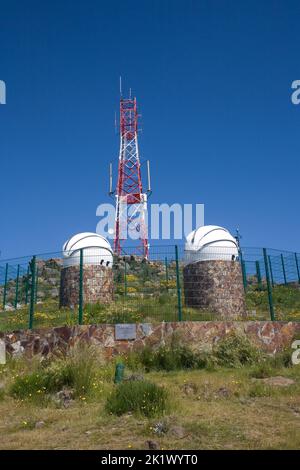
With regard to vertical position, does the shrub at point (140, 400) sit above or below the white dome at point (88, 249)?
below

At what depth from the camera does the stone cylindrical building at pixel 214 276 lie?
1633cm

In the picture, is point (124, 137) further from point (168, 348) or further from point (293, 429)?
point (293, 429)

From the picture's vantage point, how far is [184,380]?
9844mm

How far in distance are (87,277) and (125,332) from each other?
5.70 m

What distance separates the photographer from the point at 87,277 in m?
17.9

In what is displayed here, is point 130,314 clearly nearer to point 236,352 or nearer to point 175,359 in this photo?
point 175,359

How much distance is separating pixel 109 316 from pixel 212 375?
173 inches

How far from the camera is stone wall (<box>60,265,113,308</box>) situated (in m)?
17.6

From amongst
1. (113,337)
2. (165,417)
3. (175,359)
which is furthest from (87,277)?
(165,417)

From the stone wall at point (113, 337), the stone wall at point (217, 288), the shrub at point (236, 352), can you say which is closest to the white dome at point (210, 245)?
the stone wall at point (217, 288)

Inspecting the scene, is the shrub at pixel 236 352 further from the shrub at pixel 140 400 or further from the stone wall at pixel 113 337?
the shrub at pixel 140 400

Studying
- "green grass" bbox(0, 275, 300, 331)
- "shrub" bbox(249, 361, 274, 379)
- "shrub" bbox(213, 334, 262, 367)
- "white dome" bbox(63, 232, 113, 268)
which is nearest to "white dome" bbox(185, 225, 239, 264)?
"green grass" bbox(0, 275, 300, 331)

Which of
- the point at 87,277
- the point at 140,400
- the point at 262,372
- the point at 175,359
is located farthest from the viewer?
the point at 87,277

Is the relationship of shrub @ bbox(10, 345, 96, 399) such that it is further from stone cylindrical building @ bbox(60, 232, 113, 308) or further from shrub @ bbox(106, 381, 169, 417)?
stone cylindrical building @ bbox(60, 232, 113, 308)
